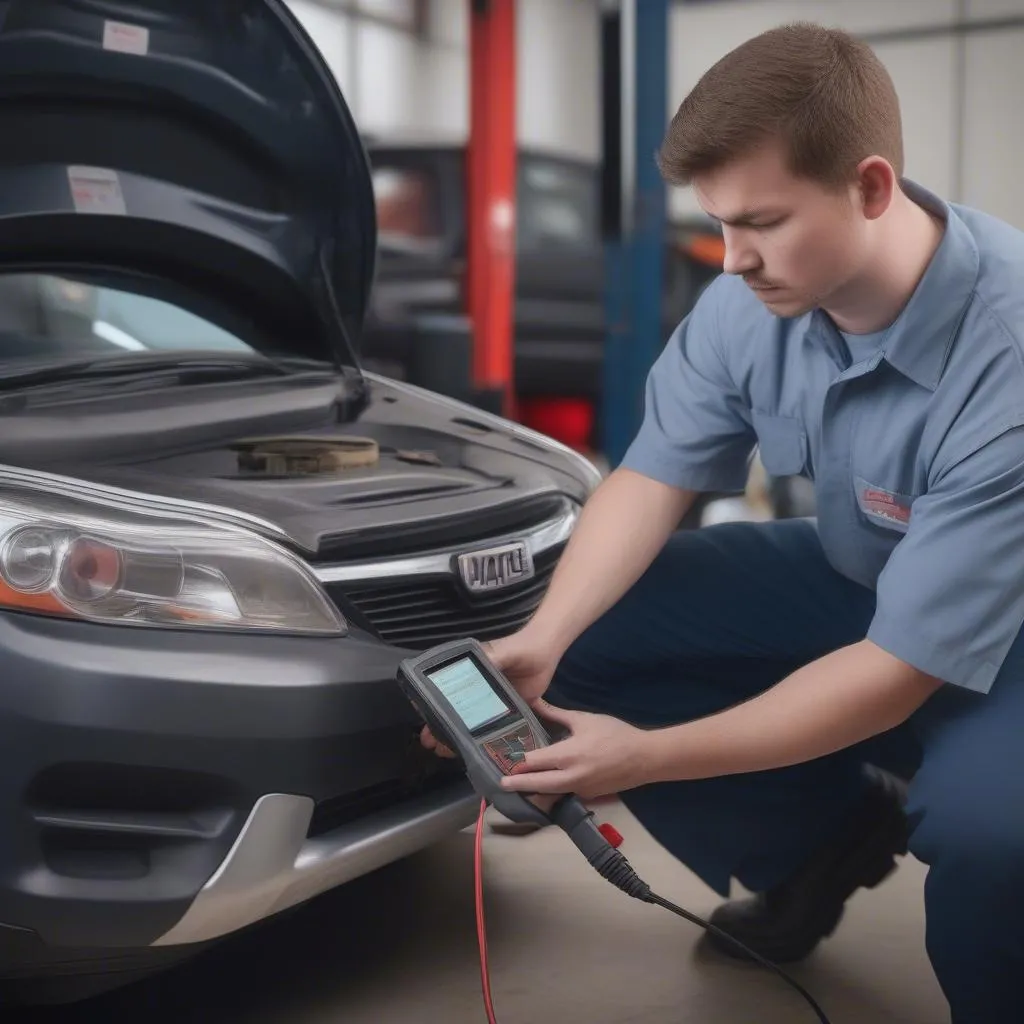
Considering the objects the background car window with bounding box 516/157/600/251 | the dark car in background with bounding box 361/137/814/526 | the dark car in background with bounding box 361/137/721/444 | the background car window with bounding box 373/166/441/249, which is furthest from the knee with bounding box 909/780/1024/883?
the background car window with bounding box 516/157/600/251

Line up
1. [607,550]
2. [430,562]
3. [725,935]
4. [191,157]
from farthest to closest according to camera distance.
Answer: [191,157] < [607,550] < [430,562] < [725,935]

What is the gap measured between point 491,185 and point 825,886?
4.30 m

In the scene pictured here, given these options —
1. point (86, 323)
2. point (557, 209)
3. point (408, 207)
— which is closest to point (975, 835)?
point (86, 323)

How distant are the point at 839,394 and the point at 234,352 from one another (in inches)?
40.8

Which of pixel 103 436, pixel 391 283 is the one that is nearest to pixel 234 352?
pixel 103 436

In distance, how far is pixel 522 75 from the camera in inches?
486

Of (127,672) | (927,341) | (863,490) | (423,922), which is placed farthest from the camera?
(423,922)

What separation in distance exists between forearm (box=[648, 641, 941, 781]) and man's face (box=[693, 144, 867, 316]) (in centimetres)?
38

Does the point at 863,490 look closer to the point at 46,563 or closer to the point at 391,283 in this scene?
the point at 46,563

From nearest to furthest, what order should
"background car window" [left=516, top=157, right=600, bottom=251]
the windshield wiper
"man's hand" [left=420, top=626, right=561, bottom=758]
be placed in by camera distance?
"man's hand" [left=420, top=626, right=561, bottom=758]
the windshield wiper
"background car window" [left=516, top=157, right=600, bottom=251]

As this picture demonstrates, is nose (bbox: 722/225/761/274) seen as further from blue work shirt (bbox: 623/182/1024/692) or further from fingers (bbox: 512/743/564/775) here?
fingers (bbox: 512/743/564/775)

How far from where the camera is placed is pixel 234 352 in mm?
2352

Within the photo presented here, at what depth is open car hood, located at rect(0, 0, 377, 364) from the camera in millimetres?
2023

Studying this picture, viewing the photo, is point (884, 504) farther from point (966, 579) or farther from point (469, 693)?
point (469, 693)
